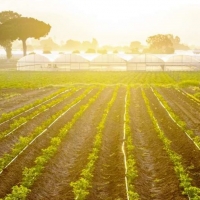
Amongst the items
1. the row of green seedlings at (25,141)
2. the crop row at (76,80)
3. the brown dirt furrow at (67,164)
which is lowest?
the brown dirt furrow at (67,164)

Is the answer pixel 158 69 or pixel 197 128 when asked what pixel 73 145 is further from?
pixel 158 69

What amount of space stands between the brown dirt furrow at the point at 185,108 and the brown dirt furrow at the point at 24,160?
7.06 meters

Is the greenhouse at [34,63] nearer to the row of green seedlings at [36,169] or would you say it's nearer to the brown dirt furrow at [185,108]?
the brown dirt furrow at [185,108]

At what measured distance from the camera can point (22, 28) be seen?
9262 centimetres

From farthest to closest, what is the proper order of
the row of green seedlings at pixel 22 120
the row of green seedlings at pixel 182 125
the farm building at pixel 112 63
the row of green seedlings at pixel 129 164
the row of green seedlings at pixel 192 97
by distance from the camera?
the farm building at pixel 112 63
the row of green seedlings at pixel 192 97
the row of green seedlings at pixel 22 120
the row of green seedlings at pixel 182 125
the row of green seedlings at pixel 129 164

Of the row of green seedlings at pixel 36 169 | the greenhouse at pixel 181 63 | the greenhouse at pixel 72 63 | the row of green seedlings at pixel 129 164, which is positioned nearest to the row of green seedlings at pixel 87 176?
the row of green seedlings at pixel 129 164

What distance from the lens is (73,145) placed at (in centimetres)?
1631

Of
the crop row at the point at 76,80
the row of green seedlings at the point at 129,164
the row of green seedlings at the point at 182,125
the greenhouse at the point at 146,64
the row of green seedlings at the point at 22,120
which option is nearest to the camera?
the row of green seedlings at the point at 129,164

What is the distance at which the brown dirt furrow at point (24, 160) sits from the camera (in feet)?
37.4

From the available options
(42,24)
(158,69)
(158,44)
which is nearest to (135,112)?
(158,69)

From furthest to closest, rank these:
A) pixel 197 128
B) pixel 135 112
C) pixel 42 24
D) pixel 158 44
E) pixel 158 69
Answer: pixel 158 44
pixel 42 24
pixel 158 69
pixel 135 112
pixel 197 128

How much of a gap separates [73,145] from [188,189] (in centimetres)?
696

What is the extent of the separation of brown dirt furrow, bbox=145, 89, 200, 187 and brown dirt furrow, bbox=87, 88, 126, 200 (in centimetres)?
227

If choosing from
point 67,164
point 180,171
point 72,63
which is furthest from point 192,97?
point 72,63
